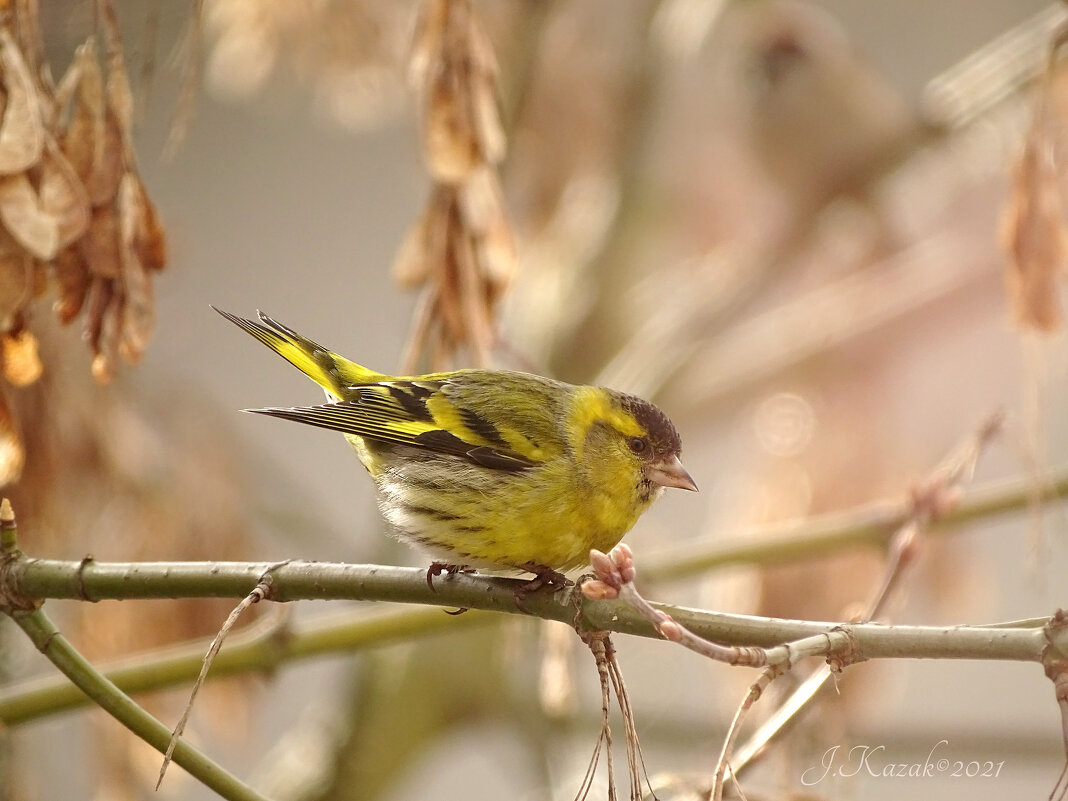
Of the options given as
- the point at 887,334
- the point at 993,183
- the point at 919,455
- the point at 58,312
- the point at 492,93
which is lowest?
the point at 58,312

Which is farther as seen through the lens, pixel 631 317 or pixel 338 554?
pixel 631 317

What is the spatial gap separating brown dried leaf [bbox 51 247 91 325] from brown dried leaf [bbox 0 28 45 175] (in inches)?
6.3

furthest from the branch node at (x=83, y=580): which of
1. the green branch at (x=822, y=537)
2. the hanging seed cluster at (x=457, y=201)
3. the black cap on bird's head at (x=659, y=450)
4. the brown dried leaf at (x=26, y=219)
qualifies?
the green branch at (x=822, y=537)

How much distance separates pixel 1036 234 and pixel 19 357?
1.64 m

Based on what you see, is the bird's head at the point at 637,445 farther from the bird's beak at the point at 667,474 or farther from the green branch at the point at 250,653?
the green branch at the point at 250,653

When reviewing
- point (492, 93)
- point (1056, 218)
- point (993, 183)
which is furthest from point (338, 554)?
point (993, 183)

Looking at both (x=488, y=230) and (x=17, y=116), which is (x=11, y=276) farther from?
(x=488, y=230)

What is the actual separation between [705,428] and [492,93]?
266 cm

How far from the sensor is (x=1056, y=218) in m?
2.00

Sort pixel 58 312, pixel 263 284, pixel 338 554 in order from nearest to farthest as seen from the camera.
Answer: pixel 58 312 → pixel 338 554 → pixel 263 284

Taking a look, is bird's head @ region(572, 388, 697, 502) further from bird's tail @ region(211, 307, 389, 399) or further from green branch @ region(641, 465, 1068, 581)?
bird's tail @ region(211, 307, 389, 399)

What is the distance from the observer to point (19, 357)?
1.74 metres

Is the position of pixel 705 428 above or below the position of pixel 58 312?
above

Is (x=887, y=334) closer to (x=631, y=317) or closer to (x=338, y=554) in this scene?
(x=631, y=317)
